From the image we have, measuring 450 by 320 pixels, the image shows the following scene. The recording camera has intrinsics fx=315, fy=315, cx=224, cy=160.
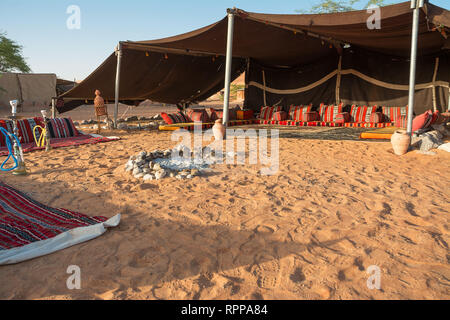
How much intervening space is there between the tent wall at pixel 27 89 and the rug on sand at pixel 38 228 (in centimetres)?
1394

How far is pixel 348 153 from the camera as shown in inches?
191

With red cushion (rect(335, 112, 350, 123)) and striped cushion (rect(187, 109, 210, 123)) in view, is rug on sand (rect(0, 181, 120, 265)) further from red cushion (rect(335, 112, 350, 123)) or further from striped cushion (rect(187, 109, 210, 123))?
red cushion (rect(335, 112, 350, 123))

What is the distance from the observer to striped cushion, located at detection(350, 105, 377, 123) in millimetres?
8211

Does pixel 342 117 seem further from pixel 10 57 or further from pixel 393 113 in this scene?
pixel 10 57

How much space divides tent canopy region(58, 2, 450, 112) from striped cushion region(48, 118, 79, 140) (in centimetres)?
146

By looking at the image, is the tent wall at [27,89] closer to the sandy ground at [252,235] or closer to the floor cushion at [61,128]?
the floor cushion at [61,128]

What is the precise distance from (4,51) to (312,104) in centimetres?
1618

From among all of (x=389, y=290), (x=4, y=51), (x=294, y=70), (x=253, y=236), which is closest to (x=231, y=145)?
(x=253, y=236)

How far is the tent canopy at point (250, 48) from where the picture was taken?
5059 mm

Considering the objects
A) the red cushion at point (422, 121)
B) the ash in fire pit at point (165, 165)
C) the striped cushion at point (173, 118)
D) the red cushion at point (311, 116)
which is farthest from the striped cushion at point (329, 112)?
the ash in fire pit at point (165, 165)
